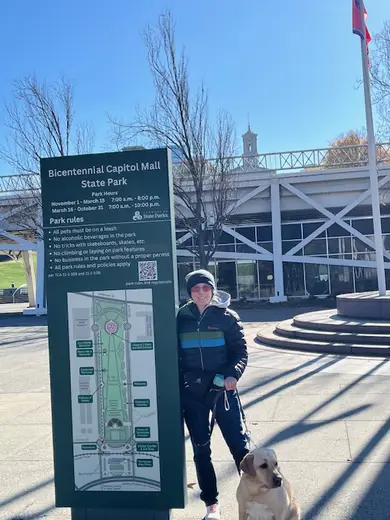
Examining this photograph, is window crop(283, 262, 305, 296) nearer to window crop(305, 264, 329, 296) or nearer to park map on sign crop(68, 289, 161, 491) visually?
window crop(305, 264, 329, 296)

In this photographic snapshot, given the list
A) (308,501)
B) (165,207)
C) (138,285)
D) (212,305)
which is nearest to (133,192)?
(165,207)

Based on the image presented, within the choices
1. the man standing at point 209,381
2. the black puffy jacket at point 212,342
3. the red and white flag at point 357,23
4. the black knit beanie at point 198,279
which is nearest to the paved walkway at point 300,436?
the man standing at point 209,381

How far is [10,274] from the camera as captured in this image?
8894 centimetres

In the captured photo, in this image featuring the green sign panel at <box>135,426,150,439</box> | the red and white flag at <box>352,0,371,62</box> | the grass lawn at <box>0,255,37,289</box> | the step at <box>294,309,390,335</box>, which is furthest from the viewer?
the grass lawn at <box>0,255,37,289</box>

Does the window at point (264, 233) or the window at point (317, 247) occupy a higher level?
the window at point (264, 233)

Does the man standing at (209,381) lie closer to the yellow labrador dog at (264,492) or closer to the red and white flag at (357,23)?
the yellow labrador dog at (264,492)

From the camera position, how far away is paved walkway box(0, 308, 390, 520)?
3757 millimetres

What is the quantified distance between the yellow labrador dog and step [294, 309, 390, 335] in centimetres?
834

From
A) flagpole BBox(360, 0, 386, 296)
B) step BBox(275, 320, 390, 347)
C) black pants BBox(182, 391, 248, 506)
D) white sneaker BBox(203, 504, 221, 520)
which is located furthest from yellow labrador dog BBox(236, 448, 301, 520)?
flagpole BBox(360, 0, 386, 296)

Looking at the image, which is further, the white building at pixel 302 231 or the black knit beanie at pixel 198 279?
the white building at pixel 302 231

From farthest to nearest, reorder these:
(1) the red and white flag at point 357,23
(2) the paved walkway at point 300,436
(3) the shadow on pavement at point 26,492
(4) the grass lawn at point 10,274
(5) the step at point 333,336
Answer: (4) the grass lawn at point 10,274
(1) the red and white flag at point 357,23
(5) the step at point 333,336
(3) the shadow on pavement at point 26,492
(2) the paved walkway at point 300,436

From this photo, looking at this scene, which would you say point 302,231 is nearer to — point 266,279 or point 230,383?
point 266,279

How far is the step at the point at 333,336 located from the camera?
33.3 ft

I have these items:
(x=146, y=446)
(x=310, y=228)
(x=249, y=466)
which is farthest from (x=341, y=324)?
(x=310, y=228)
